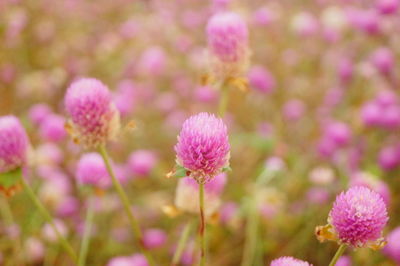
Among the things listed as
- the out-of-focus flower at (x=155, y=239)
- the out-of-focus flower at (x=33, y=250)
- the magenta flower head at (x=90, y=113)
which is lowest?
the magenta flower head at (x=90, y=113)

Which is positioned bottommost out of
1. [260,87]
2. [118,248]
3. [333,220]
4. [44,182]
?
[333,220]

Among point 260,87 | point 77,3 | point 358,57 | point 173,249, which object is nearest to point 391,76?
point 358,57

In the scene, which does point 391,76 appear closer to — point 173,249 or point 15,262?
point 173,249

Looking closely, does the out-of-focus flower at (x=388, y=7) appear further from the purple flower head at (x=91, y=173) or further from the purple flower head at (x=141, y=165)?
the purple flower head at (x=91, y=173)

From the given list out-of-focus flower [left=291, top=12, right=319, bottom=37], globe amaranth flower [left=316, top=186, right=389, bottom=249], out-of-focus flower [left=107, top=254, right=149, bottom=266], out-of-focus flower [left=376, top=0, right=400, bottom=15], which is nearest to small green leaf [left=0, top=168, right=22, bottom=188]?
out-of-focus flower [left=107, top=254, right=149, bottom=266]

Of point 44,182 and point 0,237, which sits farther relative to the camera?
point 44,182

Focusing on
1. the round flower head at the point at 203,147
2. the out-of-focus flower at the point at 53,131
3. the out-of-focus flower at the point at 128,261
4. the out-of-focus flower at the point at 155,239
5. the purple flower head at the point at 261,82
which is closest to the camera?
the round flower head at the point at 203,147

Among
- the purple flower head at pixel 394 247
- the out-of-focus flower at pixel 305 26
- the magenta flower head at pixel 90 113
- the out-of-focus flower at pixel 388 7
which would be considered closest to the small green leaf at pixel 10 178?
the magenta flower head at pixel 90 113
